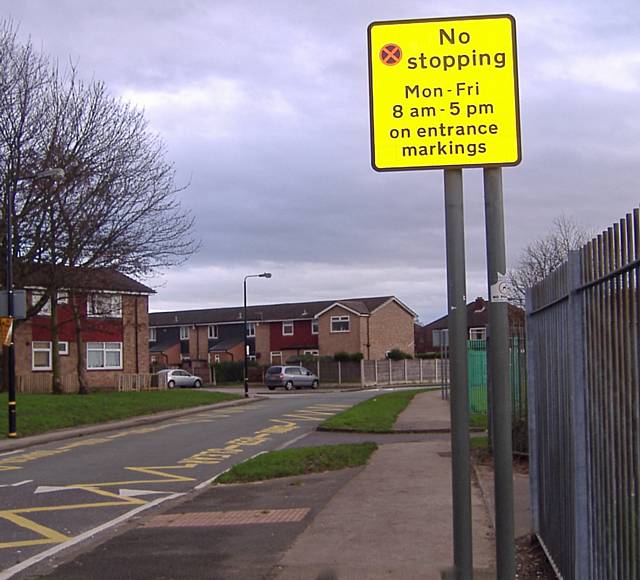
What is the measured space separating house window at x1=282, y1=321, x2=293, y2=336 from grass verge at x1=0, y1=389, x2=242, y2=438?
41.3m

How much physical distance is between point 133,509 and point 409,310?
6801 centimetres

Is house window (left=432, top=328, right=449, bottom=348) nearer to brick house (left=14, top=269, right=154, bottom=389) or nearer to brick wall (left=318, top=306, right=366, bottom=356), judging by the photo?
brick house (left=14, top=269, right=154, bottom=389)

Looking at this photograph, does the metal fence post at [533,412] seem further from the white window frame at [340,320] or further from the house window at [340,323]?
the house window at [340,323]

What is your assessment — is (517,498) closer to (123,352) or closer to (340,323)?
Answer: (123,352)

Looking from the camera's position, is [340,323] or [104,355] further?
[340,323]

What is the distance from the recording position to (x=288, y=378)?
2377 inches

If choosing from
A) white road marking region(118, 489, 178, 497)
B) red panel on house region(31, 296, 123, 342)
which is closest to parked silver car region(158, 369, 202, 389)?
red panel on house region(31, 296, 123, 342)

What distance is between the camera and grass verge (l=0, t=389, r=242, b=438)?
2502 cm

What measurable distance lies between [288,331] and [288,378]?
62.8 ft

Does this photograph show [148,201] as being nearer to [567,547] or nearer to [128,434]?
[128,434]

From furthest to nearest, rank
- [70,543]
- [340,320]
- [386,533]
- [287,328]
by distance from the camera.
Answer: [287,328]
[340,320]
[70,543]
[386,533]

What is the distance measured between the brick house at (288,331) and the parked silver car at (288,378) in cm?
1276

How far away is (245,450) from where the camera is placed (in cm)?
1888

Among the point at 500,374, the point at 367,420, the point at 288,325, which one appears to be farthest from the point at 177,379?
the point at 500,374
